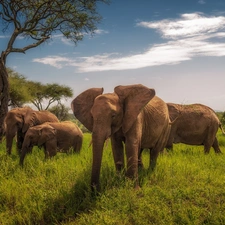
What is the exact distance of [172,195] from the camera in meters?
5.63

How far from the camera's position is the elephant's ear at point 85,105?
20.1ft

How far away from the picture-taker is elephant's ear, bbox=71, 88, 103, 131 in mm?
6121

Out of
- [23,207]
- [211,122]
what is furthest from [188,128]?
[23,207]

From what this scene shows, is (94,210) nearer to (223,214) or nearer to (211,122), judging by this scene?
(223,214)

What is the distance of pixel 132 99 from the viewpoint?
5844 millimetres

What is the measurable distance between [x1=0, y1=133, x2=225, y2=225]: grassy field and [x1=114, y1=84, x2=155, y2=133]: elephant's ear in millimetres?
1048

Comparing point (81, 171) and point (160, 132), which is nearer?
point (81, 171)

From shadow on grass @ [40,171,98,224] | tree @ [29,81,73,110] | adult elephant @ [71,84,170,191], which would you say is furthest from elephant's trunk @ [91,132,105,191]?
tree @ [29,81,73,110]

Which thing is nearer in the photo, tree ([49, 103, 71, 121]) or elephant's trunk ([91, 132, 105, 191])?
elephant's trunk ([91, 132, 105, 191])

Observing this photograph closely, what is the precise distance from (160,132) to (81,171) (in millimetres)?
2047

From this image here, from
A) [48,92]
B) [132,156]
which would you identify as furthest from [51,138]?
[48,92]

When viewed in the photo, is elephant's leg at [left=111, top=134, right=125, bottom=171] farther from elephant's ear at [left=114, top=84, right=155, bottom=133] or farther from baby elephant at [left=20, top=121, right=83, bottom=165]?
baby elephant at [left=20, top=121, right=83, bottom=165]

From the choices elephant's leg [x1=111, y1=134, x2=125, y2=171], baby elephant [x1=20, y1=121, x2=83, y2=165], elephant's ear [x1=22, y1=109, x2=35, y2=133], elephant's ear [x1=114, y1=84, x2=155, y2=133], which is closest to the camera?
elephant's ear [x1=114, y1=84, x2=155, y2=133]

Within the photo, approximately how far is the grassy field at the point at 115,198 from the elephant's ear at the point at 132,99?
105 centimetres
